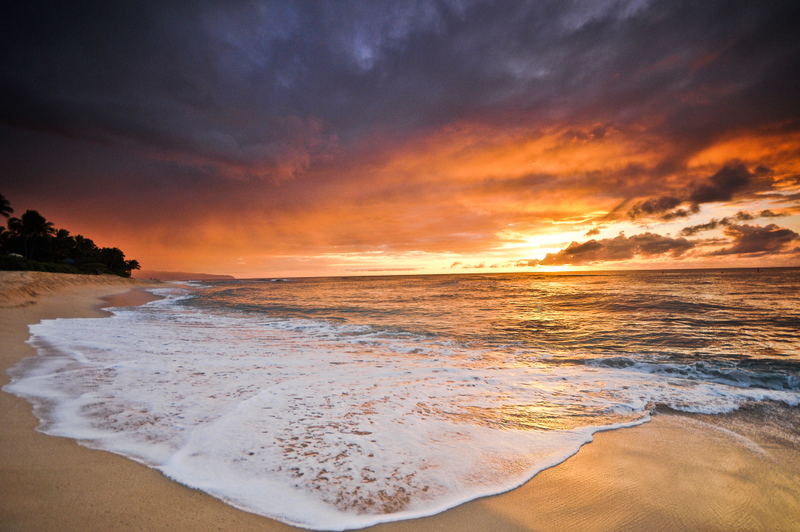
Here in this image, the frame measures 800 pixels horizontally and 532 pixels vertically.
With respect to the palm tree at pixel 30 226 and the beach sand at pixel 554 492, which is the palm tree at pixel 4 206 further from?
the beach sand at pixel 554 492

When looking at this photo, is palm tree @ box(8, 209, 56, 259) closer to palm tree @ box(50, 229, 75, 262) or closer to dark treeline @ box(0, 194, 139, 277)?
A: dark treeline @ box(0, 194, 139, 277)

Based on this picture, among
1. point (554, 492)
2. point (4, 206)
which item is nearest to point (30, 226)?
point (4, 206)

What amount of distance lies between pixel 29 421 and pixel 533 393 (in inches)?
292

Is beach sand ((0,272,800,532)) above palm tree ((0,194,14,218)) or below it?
below

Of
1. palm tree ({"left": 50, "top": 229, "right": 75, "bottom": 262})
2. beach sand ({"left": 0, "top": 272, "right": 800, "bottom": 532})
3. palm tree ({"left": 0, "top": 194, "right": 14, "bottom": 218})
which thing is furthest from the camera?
palm tree ({"left": 50, "top": 229, "right": 75, "bottom": 262})

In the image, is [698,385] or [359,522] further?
[698,385]

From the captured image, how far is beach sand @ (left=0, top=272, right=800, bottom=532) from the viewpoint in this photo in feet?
7.80

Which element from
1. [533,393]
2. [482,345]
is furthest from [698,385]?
[482,345]

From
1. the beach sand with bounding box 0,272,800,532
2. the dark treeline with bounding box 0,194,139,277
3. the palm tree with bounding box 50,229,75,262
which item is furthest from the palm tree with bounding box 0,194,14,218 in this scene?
the beach sand with bounding box 0,272,800,532

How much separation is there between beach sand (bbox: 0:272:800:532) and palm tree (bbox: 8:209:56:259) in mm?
78920

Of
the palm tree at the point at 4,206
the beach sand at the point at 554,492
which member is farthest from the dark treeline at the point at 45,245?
the beach sand at the point at 554,492

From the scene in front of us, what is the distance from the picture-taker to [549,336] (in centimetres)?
1188

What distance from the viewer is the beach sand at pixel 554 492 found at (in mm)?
2377

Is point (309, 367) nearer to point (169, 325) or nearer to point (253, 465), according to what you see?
point (253, 465)
